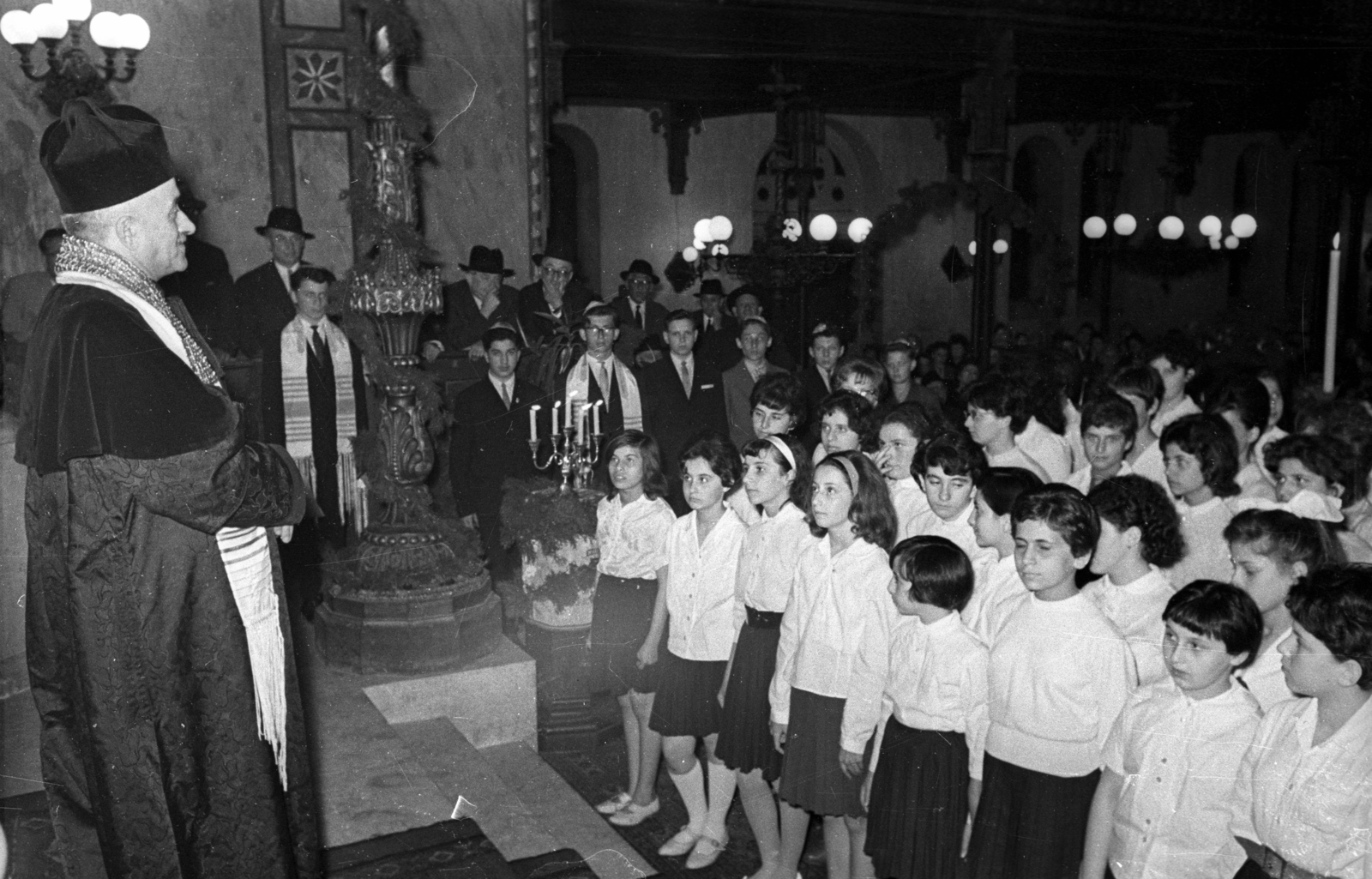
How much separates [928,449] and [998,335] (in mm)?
10456

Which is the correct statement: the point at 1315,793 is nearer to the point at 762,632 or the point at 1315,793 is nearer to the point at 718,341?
the point at 762,632

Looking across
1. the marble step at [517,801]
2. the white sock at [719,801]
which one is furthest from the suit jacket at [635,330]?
the white sock at [719,801]

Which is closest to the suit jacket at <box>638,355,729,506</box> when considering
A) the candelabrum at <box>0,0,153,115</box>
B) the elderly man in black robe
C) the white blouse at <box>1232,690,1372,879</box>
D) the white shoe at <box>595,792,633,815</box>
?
the white shoe at <box>595,792,633,815</box>

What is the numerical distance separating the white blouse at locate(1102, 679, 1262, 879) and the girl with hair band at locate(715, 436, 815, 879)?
1.48 meters

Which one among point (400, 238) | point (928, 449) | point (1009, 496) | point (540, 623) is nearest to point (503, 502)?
point (540, 623)

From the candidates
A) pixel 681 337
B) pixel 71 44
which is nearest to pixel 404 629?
pixel 681 337

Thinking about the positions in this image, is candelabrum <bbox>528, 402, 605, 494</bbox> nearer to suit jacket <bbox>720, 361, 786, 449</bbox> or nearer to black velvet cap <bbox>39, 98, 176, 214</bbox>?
suit jacket <bbox>720, 361, 786, 449</bbox>

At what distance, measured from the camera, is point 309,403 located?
23.2 ft

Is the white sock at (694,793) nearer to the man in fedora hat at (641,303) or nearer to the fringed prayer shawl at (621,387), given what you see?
the fringed prayer shawl at (621,387)

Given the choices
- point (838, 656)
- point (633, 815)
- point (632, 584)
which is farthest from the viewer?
point (632, 584)

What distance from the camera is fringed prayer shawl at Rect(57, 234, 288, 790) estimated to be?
275cm

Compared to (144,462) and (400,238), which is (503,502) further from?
(144,462)

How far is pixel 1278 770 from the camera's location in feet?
9.44

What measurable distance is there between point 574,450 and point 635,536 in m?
1.27
